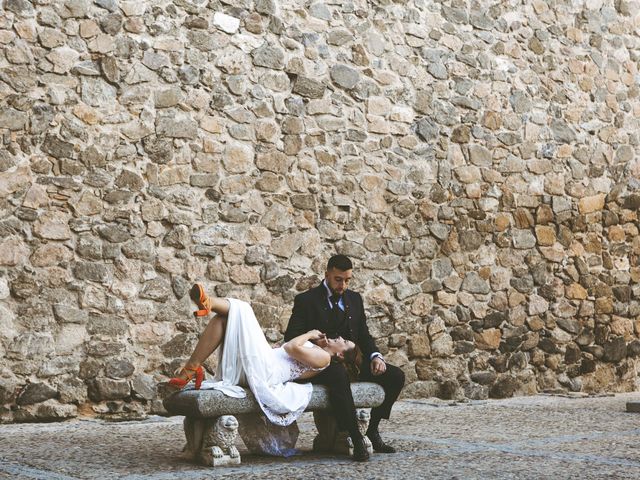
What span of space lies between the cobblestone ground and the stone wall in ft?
3.03

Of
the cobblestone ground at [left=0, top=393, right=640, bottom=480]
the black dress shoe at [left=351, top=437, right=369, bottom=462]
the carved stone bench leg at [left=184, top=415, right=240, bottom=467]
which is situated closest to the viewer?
the cobblestone ground at [left=0, top=393, right=640, bottom=480]

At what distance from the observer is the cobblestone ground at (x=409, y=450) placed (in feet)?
14.3

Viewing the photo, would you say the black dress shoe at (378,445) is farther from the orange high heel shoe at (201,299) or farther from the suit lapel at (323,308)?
the orange high heel shoe at (201,299)

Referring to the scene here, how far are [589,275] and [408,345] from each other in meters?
2.35

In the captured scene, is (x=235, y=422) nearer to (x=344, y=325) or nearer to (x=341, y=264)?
(x=344, y=325)

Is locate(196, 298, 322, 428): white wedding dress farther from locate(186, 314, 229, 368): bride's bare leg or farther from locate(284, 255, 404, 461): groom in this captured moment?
locate(284, 255, 404, 461): groom

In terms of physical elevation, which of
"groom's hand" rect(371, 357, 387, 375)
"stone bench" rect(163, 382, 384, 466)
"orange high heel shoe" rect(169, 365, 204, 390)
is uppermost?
"groom's hand" rect(371, 357, 387, 375)

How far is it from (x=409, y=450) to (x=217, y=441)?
1.11m

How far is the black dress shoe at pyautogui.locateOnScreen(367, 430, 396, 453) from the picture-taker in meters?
5.06

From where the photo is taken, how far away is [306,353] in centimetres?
490

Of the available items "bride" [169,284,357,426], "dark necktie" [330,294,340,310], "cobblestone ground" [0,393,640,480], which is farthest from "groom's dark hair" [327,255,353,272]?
"cobblestone ground" [0,393,640,480]

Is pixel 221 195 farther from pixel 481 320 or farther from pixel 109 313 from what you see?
pixel 481 320

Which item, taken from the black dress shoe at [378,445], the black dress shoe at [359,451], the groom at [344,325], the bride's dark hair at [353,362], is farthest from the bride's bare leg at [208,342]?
the black dress shoe at [378,445]

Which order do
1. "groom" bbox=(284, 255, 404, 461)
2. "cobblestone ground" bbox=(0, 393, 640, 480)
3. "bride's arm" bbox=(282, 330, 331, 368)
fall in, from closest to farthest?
"cobblestone ground" bbox=(0, 393, 640, 480), "bride's arm" bbox=(282, 330, 331, 368), "groom" bbox=(284, 255, 404, 461)
